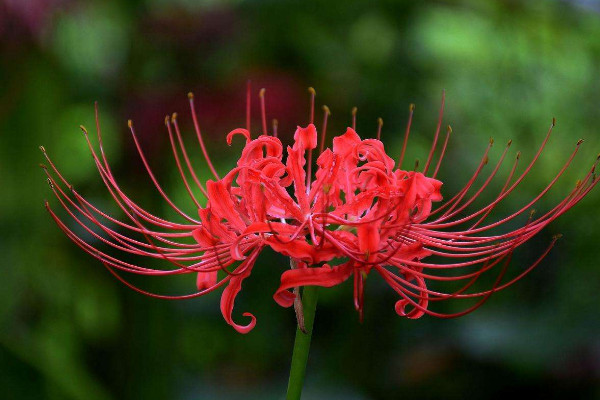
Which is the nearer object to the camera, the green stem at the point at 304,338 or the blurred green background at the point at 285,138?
the green stem at the point at 304,338

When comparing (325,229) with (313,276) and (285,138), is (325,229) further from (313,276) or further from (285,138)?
(285,138)

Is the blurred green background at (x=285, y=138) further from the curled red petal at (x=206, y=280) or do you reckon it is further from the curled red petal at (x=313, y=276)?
the curled red petal at (x=313, y=276)

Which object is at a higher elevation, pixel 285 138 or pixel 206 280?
pixel 206 280

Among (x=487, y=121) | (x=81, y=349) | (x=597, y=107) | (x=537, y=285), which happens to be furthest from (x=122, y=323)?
(x=597, y=107)

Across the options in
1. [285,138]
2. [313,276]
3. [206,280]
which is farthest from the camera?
[285,138]

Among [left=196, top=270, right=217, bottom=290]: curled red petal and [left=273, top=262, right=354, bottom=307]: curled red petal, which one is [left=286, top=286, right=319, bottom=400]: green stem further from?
[left=196, top=270, right=217, bottom=290]: curled red petal

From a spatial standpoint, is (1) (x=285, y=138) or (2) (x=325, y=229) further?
(1) (x=285, y=138)

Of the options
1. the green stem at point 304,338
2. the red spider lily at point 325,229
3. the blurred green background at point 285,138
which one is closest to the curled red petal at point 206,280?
the red spider lily at point 325,229

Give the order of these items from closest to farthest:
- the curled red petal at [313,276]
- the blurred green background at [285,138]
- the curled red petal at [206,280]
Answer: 1. the curled red petal at [313,276]
2. the curled red petal at [206,280]
3. the blurred green background at [285,138]

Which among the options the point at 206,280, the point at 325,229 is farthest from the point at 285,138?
the point at 325,229
